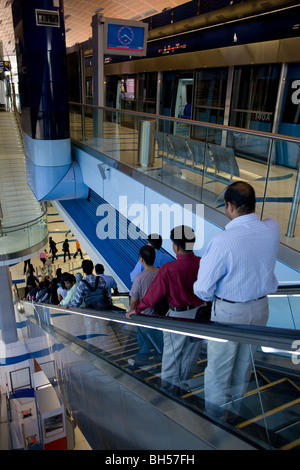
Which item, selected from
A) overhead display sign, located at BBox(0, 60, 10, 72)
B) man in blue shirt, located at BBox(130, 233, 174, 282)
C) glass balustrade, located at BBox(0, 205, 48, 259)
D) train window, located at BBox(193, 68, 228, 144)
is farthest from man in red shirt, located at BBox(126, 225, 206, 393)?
overhead display sign, located at BBox(0, 60, 10, 72)

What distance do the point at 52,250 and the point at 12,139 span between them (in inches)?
247

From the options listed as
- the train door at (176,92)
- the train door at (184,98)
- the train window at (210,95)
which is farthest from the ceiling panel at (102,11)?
the train window at (210,95)

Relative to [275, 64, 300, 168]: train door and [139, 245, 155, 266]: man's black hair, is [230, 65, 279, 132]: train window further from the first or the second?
[139, 245, 155, 266]: man's black hair

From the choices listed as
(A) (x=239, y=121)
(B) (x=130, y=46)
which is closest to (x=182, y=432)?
(A) (x=239, y=121)

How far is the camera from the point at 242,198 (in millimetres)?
2408

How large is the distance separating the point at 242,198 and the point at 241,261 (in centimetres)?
43

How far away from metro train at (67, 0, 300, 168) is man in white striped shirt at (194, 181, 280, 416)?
1770 millimetres

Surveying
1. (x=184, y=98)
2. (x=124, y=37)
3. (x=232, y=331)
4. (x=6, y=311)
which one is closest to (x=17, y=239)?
(x=6, y=311)

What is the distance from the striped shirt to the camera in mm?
2359

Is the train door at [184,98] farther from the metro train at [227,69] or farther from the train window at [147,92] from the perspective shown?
the train window at [147,92]

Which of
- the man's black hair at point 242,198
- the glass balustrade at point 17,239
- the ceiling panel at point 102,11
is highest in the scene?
the ceiling panel at point 102,11

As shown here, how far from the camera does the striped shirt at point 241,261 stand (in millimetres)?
2359

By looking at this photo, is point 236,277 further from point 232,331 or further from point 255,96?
point 255,96

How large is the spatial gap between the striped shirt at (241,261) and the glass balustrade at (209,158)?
1.63 meters
